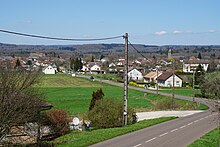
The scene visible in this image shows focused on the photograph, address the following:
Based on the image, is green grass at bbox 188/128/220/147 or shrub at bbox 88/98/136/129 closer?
green grass at bbox 188/128/220/147

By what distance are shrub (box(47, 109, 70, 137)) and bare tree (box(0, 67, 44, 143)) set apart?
8.29 meters

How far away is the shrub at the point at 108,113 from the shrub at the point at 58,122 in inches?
83.0

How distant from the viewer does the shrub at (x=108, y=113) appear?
27594 millimetres

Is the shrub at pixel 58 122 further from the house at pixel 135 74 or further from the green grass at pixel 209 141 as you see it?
the house at pixel 135 74

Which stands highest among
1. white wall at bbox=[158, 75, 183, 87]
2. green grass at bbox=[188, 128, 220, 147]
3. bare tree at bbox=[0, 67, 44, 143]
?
bare tree at bbox=[0, 67, 44, 143]

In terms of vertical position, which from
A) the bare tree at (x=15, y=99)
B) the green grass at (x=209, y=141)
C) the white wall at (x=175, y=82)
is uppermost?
the bare tree at (x=15, y=99)

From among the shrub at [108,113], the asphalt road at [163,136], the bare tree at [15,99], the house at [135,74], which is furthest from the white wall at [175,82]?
the bare tree at [15,99]

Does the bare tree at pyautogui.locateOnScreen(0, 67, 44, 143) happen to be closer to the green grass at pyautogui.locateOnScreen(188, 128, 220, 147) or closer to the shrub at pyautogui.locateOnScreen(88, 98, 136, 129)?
the green grass at pyautogui.locateOnScreen(188, 128, 220, 147)

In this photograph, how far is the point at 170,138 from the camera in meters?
20.0

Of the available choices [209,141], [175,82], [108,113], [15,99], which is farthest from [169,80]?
[15,99]

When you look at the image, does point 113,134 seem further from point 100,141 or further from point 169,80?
point 169,80

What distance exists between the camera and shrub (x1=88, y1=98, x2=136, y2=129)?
27.6 meters

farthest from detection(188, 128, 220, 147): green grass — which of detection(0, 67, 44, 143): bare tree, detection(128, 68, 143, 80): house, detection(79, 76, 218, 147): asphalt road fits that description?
detection(128, 68, 143, 80): house

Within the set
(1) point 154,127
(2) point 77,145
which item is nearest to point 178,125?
(1) point 154,127
